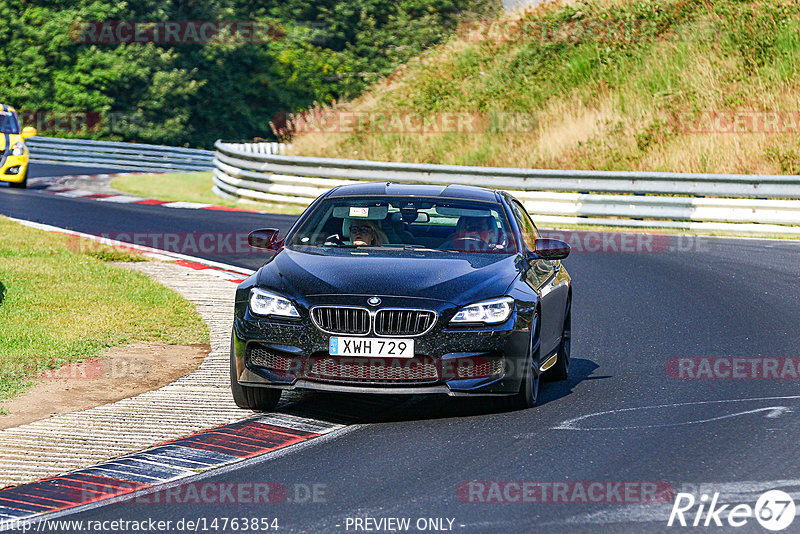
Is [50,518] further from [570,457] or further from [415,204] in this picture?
[415,204]

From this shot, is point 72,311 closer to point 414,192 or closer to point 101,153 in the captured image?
point 414,192

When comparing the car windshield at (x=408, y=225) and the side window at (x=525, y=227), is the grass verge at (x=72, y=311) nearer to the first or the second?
the car windshield at (x=408, y=225)

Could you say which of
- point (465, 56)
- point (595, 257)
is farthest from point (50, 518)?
point (465, 56)

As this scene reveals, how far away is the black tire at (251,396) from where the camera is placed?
815cm

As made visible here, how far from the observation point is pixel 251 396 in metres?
8.17

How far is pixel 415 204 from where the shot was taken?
9406 millimetres

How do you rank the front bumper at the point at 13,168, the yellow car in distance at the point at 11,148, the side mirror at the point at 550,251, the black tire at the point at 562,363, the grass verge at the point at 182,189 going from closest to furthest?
1. the side mirror at the point at 550,251
2. the black tire at the point at 562,363
3. the grass verge at the point at 182,189
4. the yellow car in distance at the point at 11,148
5. the front bumper at the point at 13,168

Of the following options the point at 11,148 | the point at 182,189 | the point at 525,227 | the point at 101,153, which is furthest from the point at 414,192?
the point at 101,153

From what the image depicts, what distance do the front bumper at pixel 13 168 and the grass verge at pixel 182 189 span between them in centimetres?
290

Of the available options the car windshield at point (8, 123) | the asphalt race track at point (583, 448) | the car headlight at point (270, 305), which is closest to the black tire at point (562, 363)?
the asphalt race track at point (583, 448)

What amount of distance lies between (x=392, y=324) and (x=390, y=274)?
1.55 ft

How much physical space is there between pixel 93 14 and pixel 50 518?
53.0 metres

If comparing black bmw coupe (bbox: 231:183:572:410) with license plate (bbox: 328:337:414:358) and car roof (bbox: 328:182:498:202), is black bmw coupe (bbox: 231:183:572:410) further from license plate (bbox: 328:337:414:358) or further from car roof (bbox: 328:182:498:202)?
car roof (bbox: 328:182:498:202)

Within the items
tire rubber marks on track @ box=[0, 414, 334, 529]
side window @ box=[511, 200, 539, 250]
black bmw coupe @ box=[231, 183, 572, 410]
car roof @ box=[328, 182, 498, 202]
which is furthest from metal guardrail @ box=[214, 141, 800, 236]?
tire rubber marks on track @ box=[0, 414, 334, 529]
